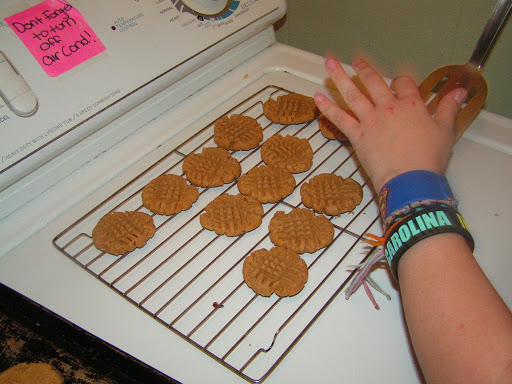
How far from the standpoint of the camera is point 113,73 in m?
0.96

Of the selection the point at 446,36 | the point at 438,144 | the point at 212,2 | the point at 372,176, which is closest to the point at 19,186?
the point at 212,2

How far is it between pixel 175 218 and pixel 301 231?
0.97 ft

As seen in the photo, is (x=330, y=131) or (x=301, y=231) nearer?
(x=301, y=231)

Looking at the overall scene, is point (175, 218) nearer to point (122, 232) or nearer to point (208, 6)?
point (122, 232)

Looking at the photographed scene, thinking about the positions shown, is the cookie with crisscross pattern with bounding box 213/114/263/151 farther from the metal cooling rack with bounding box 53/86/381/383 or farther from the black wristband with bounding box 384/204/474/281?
the black wristband with bounding box 384/204/474/281

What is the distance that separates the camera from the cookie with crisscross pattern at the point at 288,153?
1.06 meters

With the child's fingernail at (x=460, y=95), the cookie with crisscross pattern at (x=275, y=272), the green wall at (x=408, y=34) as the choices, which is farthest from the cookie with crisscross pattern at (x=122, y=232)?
the green wall at (x=408, y=34)

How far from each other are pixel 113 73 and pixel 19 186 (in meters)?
0.33

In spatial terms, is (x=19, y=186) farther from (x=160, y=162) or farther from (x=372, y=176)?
(x=372, y=176)

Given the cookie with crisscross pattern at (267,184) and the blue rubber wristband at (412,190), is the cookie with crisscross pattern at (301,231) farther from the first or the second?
the blue rubber wristband at (412,190)

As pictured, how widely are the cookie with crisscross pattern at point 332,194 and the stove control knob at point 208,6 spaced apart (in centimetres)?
52

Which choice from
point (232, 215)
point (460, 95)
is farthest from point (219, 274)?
point (460, 95)

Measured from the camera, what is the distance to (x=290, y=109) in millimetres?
1165

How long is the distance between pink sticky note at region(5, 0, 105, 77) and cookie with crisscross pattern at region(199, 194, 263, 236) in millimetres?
432
